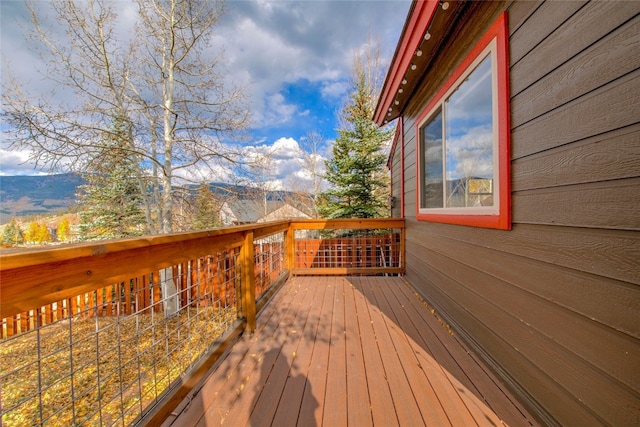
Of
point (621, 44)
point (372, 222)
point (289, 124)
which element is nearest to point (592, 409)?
point (621, 44)

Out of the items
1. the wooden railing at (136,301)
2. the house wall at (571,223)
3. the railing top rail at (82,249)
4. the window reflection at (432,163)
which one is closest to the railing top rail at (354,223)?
the wooden railing at (136,301)

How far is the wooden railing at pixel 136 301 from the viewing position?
0.85 m

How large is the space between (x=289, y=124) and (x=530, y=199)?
1682 cm

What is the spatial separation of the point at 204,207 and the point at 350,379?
264 inches

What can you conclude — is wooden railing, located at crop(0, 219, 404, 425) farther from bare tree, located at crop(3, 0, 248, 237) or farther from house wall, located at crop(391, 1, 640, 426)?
bare tree, located at crop(3, 0, 248, 237)

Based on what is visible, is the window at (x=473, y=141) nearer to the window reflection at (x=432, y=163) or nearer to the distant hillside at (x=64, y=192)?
the window reflection at (x=432, y=163)

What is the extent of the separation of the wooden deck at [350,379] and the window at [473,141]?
100 cm

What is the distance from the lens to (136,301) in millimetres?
1396

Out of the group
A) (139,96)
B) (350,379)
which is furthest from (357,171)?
(350,379)

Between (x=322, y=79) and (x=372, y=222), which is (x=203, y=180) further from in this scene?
(x=322, y=79)

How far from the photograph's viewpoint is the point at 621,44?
38.6 inches

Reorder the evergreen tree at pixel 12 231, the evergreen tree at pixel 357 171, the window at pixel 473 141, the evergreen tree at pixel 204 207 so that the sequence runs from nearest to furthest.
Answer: the window at pixel 473 141, the evergreen tree at pixel 12 231, the evergreen tree at pixel 204 207, the evergreen tree at pixel 357 171

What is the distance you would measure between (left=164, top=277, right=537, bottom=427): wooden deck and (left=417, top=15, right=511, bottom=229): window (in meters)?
1.00

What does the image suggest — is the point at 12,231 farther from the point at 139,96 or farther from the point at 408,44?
the point at 408,44
